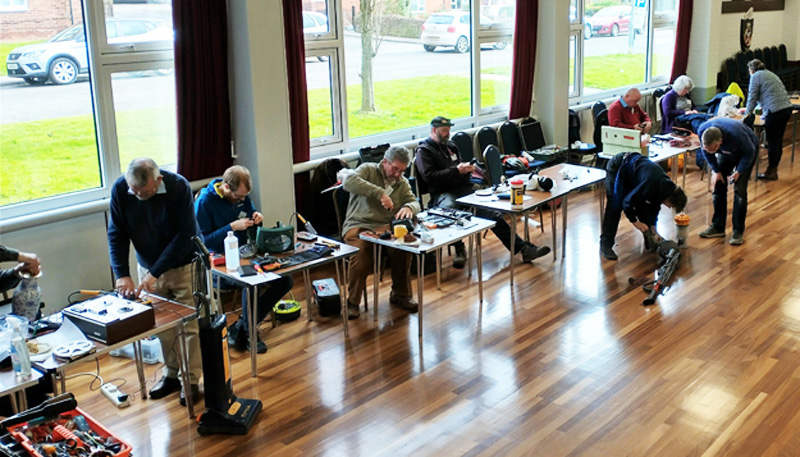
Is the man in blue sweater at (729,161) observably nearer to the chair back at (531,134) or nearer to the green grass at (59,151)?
the chair back at (531,134)

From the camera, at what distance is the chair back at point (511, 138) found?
8766mm

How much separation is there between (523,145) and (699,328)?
12.7 feet

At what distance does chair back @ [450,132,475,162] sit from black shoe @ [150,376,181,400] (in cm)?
419

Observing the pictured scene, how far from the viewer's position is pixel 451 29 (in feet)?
27.6

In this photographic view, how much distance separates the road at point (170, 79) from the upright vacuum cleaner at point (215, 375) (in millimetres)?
2126

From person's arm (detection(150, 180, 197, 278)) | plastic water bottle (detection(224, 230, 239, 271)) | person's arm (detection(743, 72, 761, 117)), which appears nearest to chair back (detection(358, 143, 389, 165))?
plastic water bottle (detection(224, 230, 239, 271))

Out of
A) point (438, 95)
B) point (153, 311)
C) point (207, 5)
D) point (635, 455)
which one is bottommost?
point (635, 455)

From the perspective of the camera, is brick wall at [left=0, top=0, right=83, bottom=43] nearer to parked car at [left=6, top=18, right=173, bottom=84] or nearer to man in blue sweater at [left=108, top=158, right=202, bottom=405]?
parked car at [left=6, top=18, right=173, bottom=84]

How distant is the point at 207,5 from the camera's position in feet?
19.7

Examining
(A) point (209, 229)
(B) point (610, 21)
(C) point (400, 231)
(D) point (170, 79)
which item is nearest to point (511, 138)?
(B) point (610, 21)

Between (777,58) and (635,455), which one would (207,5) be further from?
(777,58)

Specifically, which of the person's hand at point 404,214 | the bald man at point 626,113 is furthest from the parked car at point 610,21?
the person's hand at point 404,214

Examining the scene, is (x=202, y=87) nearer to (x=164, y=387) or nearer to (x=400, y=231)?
(x=400, y=231)

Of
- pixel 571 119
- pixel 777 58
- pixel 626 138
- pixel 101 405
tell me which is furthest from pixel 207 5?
pixel 777 58
